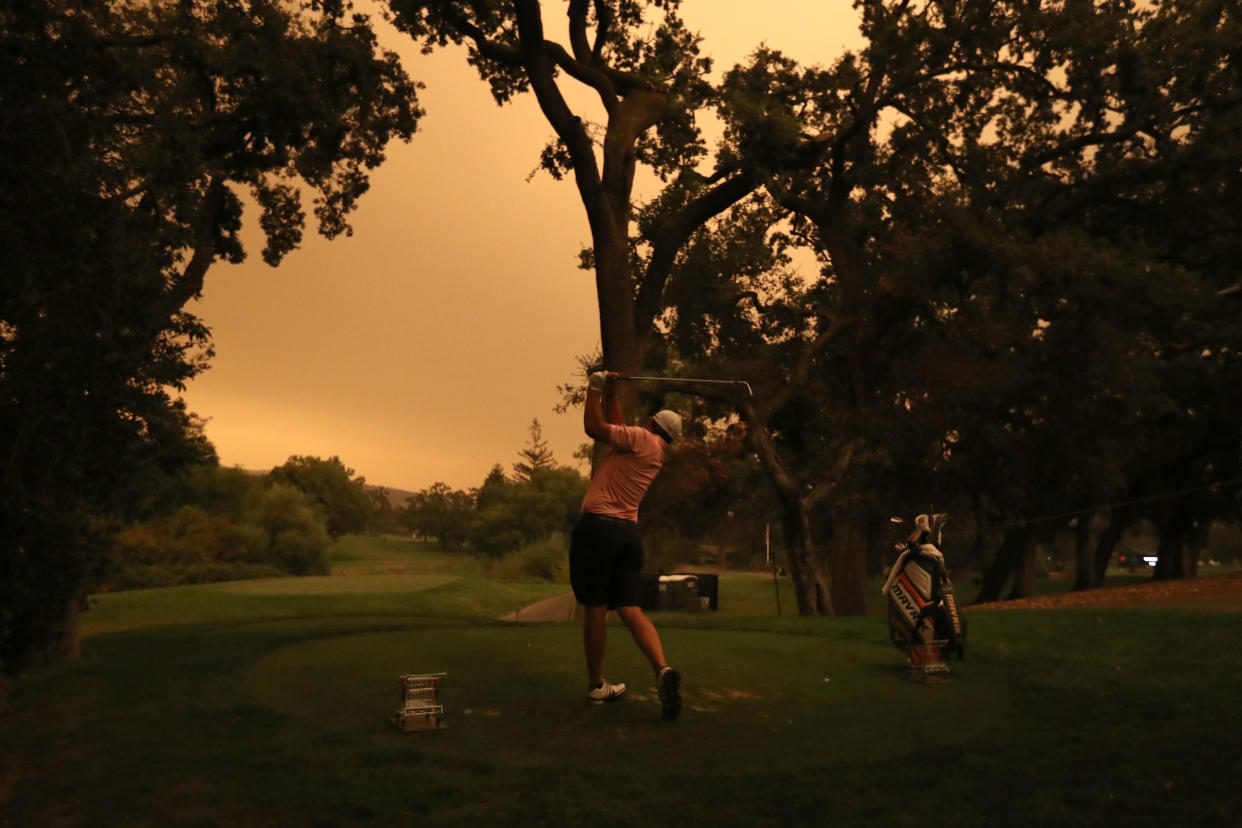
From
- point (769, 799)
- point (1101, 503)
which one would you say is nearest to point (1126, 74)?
point (1101, 503)

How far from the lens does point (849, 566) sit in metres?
27.8

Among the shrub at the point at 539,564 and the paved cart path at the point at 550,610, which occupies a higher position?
the shrub at the point at 539,564

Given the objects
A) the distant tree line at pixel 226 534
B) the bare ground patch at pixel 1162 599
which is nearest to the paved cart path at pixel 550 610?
the distant tree line at pixel 226 534

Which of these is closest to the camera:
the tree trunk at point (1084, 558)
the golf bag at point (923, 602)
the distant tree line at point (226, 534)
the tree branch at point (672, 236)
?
the golf bag at point (923, 602)

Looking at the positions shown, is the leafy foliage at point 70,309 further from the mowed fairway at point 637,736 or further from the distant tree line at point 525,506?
the distant tree line at point 525,506

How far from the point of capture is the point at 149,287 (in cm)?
906

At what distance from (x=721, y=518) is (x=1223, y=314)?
58.3 ft

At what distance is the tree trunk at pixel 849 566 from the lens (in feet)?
90.3

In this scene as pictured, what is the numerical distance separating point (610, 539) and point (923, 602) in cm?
296

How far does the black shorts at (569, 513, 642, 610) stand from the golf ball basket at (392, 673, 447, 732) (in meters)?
1.24

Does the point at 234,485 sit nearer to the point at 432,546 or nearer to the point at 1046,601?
the point at 432,546

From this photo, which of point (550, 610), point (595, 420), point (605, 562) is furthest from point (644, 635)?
point (550, 610)

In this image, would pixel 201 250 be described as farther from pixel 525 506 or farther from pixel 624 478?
pixel 525 506

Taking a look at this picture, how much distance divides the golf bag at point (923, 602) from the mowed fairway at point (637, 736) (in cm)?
31
